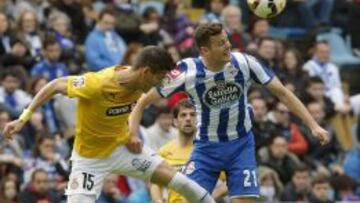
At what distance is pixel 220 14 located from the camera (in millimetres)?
22578

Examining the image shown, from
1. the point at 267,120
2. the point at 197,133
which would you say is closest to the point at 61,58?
the point at 267,120

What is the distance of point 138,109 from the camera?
44.1 ft

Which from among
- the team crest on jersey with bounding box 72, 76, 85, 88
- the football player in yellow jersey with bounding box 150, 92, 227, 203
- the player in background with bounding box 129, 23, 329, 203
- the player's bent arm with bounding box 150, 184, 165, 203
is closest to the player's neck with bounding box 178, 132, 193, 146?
the football player in yellow jersey with bounding box 150, 92, 227, 203

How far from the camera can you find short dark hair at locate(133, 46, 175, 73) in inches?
499

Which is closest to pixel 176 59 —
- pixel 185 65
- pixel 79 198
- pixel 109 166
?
pixel 185 65

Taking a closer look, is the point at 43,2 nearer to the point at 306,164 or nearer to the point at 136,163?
the point at 306,164

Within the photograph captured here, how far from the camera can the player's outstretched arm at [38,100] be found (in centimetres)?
1255

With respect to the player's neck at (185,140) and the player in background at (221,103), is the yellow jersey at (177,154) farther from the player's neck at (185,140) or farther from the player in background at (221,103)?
the player in background at (221,103)

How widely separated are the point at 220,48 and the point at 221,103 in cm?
54

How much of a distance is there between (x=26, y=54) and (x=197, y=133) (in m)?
6.26

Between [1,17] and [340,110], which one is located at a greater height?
[1,17]

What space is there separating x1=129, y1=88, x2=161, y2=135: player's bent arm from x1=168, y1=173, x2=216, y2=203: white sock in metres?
0.58

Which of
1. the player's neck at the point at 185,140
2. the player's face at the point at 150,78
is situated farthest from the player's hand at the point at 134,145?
the player's neck at the point at 185,140

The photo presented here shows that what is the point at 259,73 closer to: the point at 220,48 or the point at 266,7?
the point at 220,48
